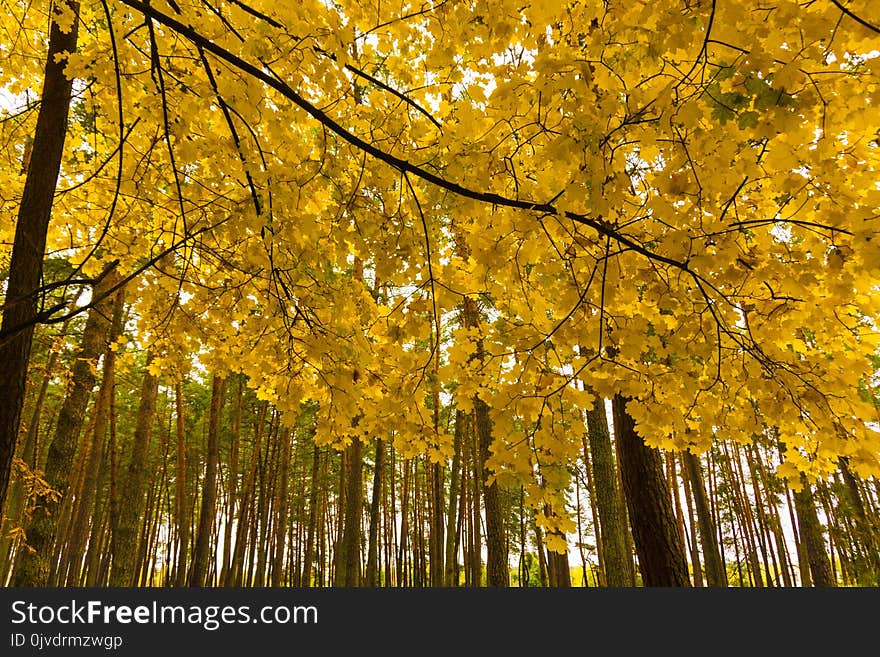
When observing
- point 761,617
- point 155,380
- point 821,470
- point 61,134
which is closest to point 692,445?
point 821,470

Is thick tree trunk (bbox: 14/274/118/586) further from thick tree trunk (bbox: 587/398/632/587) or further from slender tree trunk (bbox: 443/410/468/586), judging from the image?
slender tree trunk (bbox: 443/410/468/586)

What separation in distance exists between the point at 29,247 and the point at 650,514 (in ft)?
15.4

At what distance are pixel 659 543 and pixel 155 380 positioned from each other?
694 centimetres

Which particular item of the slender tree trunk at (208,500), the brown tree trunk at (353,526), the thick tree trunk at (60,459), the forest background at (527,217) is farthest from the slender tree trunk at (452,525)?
the forest background at (527,217)

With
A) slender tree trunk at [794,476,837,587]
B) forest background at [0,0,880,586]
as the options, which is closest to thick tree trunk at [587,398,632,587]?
forest background at [0,0,880,586]

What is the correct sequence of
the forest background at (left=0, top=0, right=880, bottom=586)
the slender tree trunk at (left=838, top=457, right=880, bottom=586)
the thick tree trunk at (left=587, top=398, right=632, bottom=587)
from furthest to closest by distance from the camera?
1. the slender tree trunk at (left=838, top=457, right=880, bottom=586)
2. the thick tree trunk at (left=587, top=398, right=632, bottom=587)
3. the forest background at (left=0, top=0, right=880, bottom=586)

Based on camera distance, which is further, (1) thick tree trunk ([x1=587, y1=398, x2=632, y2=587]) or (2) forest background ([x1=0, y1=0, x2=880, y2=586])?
(1) thick tree trunk ([x1=587, y1=398, x2=632, y2=587])

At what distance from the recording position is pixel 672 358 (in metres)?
2.75

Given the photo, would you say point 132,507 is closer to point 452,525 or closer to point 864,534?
point 452,525

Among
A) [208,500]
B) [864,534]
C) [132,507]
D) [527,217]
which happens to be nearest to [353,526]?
[208,500]

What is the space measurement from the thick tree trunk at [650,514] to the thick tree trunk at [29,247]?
4130 millimetres

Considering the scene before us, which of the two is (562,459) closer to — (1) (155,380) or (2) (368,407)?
(2) (368,407)

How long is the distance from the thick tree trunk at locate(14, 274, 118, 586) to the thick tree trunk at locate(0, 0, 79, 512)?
2.18 m

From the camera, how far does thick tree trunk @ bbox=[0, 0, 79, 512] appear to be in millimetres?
2771
